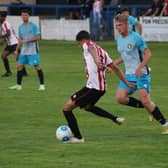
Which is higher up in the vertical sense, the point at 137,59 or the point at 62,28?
the point at 137,59

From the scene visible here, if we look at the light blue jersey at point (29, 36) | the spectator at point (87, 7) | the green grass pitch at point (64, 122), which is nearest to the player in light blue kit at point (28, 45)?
the light blue jersey at point (29, 36)

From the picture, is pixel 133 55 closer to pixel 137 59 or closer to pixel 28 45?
pixel 137 59

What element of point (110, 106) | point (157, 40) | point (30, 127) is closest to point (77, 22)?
point (157, 40)

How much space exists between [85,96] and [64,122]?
2.65 metres

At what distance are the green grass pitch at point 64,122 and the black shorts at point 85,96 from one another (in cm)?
60

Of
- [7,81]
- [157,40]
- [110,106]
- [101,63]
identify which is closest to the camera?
[101,63]

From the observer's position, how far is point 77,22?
39.6 metres

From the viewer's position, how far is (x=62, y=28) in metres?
39.8

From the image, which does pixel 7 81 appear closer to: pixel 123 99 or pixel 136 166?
pixel 123 99

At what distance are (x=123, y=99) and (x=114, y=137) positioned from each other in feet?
3.36

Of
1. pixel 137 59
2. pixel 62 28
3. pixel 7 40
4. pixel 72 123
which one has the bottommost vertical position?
pixel 62 28

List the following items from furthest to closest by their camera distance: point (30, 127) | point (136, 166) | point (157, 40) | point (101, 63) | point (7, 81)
Answer: point (157, 40) → point (7, 81) → point (30, 127) → point (101, 63) → point (136, 166)

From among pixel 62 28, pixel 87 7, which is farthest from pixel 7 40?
pixel 87 7

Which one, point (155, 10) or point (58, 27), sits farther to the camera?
point (58, 27)
